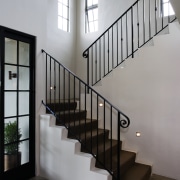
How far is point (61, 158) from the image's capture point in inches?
119

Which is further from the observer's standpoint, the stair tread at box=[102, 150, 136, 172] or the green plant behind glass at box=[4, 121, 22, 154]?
the stair tread at box=[102, 150, 136, 172]

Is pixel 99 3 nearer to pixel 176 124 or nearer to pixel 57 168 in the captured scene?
pixel 176 124

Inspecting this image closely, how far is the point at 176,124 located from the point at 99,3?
398 centimetres

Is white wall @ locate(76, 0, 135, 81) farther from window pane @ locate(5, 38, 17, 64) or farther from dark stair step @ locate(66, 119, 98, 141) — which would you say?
window pane @ locate(5, 38, 17, 64)

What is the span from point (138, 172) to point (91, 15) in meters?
4.50

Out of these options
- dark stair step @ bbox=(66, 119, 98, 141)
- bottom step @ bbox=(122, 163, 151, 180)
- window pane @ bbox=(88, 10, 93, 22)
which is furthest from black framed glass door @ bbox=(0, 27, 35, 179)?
window pane @ bbox=(88, 10, 93, 22)

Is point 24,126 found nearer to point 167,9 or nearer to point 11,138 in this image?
point 11,138

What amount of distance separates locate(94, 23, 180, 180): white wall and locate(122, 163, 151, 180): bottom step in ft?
0.62

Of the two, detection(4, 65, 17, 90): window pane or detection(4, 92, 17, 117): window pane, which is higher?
detection(4, 65, 17, 90): window pane

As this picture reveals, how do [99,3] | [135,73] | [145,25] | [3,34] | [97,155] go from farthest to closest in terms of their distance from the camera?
[99,3] → [145,25] → [135,73] → [97,155] → [3,34]

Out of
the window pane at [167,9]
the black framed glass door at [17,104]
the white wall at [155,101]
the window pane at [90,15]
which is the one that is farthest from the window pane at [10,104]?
the window pane at [167,9]

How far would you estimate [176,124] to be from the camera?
3.33m

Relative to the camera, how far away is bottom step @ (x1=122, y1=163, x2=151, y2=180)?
301cm

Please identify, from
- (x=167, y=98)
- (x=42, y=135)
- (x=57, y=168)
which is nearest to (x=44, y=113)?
(x=42, y=135)
